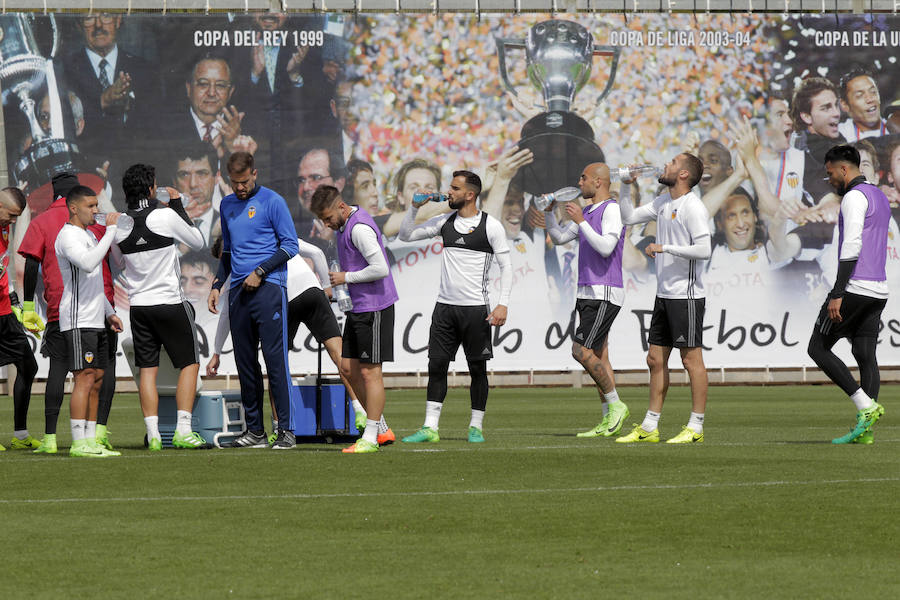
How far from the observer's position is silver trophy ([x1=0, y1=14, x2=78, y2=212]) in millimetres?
26828

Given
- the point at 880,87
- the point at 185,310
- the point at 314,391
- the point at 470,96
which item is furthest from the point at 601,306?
the point at 880,87

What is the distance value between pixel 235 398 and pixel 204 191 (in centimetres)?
1616

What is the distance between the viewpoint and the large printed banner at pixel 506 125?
2711cm

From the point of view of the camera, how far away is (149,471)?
9.29 metres

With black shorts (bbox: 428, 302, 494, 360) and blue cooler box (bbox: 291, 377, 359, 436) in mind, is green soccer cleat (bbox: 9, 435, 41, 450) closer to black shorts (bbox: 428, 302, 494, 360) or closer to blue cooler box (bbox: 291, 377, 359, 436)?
blue cooler box (bbox: 291, 377, 359, 436)

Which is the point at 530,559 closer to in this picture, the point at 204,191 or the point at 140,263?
the point at 140,263

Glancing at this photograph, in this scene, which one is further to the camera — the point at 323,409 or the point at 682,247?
the point at 323,409

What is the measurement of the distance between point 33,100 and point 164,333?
1753 centimetres

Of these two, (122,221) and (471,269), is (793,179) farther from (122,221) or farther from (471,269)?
(122,221)

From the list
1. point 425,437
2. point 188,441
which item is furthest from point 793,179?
point 188,441

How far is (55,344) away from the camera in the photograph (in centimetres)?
1068

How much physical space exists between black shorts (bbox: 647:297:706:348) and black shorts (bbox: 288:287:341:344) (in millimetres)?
2787

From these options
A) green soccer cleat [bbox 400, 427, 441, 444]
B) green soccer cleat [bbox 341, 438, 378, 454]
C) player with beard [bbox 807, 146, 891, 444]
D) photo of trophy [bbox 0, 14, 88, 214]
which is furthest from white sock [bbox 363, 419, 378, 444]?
photo of trophy [bbox 0, 14, 88, 214]

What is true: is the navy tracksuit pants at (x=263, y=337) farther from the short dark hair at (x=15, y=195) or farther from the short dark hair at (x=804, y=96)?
the short dark hair at (x=804, y=96)
